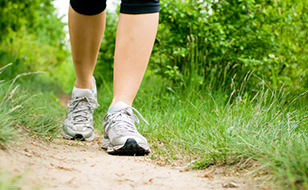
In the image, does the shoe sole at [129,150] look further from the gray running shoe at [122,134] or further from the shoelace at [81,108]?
the shoelace at [81,108]

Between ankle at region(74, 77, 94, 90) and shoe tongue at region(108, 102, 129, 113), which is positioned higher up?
shoe tongue at region(108, 102, 129, 113)

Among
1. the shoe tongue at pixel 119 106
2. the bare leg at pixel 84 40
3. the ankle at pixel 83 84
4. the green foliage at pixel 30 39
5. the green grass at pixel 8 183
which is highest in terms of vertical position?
the bare leg at pixel 84 40

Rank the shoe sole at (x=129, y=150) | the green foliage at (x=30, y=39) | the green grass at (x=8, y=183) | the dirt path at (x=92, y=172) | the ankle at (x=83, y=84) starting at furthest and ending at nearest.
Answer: the green foliage at (x=30, y=39)
the ankle at (x=83, y=84)
the shoe sole at (x=129, y=150)
the dirt path at (x=92, y=172)
the green grass at (x=8, y=183)

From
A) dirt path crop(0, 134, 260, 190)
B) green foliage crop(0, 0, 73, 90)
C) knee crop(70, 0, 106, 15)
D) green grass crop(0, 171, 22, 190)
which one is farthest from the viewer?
green foliage crop(0, 0, 73, 90)

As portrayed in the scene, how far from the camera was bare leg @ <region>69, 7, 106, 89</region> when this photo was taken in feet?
6.55

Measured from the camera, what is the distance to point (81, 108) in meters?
2.10

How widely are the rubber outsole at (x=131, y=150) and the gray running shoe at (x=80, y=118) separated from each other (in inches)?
18.1

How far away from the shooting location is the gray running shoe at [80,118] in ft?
6.66

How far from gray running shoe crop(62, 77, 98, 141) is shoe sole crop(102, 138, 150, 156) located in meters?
0.44

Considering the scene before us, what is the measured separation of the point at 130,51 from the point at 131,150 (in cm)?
49

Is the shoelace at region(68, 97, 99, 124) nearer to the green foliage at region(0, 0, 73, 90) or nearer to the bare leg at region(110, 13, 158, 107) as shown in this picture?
the bare leg at region(110, 13, 158, 107)

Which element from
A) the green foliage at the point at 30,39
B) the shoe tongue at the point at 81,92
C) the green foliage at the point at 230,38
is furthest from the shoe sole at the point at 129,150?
the green foliage at the point at 30,39

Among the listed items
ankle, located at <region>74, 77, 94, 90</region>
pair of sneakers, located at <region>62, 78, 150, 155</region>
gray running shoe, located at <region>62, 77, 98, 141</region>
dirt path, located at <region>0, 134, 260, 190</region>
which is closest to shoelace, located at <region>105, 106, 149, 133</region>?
pair of sneakers, located at <region>62, 78, 150, 155</region>

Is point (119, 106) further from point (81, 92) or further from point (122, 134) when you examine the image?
point (81, 92)
